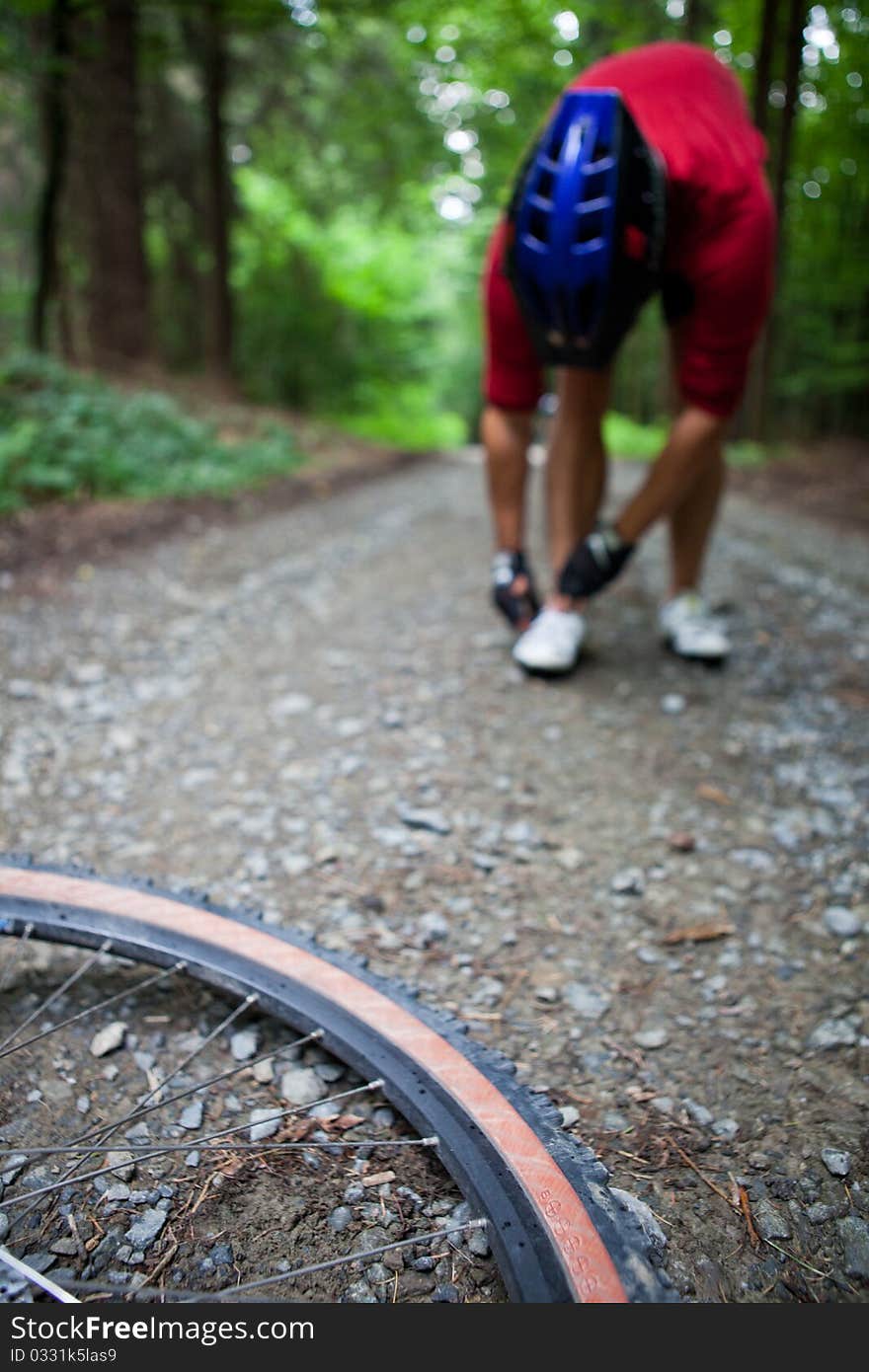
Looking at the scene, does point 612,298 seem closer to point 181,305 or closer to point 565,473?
point 565,473

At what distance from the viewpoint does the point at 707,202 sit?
7.27 feet

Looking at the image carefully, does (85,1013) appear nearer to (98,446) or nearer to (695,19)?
(98,446)

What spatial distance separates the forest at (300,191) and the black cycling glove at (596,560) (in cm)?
295

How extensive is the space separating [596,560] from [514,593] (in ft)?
1.17

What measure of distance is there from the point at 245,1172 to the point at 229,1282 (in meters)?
0.15

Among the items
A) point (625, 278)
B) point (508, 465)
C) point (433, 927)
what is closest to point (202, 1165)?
point (433, 927)

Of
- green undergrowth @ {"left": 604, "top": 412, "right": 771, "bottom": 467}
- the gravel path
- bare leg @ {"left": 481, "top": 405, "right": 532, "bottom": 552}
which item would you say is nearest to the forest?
green undergrowth @ {"left": 604, "top": 412, "right": 771, "bottom": 467}

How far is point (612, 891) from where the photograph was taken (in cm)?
176

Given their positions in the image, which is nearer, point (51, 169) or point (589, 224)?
point (589, 224)

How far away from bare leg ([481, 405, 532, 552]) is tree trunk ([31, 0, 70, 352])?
430cm

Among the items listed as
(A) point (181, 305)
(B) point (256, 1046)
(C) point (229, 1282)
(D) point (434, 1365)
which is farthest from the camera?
(A) point (181, 305)

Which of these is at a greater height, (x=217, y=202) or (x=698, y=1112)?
(x=217, y=202)

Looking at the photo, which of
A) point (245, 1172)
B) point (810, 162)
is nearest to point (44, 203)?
point (245, 1172)

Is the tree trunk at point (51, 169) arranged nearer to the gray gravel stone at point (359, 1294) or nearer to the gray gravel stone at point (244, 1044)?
the gray gravel stone at point (244, 1044)
